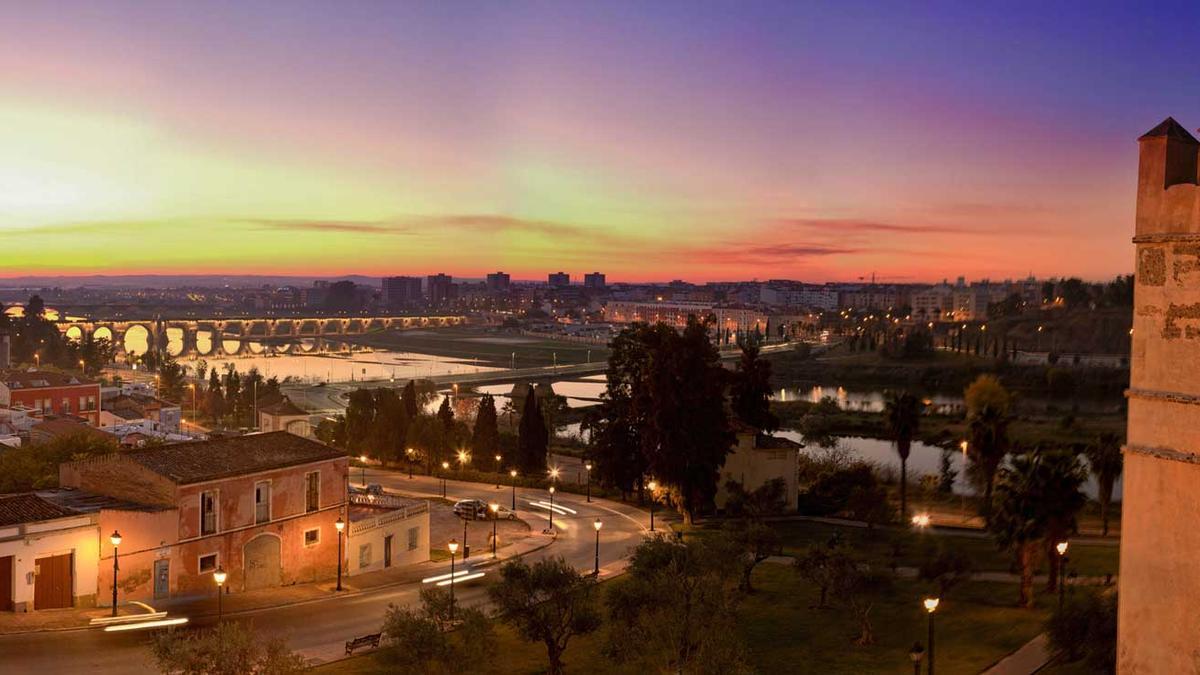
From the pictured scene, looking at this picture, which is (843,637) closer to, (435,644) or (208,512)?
(435,644)

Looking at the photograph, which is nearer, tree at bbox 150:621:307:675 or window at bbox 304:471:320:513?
tree at bbox 150:621:307:675

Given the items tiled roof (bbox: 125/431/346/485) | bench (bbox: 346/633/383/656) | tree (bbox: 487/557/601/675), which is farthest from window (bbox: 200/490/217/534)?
tree (bbox: 487/557/601/675)

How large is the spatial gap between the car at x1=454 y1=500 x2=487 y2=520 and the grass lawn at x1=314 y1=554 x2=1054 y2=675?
1181 cm

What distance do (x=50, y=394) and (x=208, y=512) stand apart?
1289 inches

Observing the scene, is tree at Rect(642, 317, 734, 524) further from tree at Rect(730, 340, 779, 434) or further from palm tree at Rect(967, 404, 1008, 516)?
palm tree at Rect(967, 404, 1008, 516)

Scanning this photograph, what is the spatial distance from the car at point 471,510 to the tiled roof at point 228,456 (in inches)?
289

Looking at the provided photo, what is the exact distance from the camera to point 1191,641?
29.5 feet

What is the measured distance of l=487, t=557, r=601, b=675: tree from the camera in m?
16.0

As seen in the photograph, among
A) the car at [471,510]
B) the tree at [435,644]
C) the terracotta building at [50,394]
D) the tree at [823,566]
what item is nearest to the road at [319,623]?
the car at [471,510]

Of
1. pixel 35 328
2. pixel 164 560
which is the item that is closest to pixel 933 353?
pixel 35 328

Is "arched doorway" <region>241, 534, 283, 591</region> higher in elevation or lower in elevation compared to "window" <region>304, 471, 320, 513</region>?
lower

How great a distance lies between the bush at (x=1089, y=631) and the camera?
47.2 feet

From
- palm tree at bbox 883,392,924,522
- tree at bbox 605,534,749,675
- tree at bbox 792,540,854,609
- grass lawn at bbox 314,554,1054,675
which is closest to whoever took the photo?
tree at bbox 605,534,749,675

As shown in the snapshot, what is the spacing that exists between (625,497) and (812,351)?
310 ft
